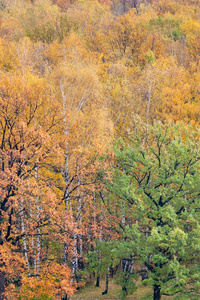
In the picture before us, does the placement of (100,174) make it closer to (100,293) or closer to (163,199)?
(163,199)

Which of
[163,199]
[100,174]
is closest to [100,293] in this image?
[100,174]

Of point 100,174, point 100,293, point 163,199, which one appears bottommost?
point 100,293

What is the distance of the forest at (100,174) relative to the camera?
14.1 meters

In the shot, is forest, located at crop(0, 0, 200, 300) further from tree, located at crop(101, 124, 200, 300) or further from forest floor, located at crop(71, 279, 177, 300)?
forest floor, located at crop(71, 279, 177, 300)

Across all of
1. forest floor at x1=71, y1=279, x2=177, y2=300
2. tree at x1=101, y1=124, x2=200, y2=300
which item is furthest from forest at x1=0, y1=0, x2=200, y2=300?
forest floor at x1=71, y1=279, x2=177, y2=300

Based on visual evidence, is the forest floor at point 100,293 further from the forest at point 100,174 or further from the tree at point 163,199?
the tree at point 163,199

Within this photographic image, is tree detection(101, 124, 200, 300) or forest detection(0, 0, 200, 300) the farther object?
tree detection(101, 124, 200, 300)

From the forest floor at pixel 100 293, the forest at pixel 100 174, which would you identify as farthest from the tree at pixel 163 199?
the forest floor at pixel 100 293

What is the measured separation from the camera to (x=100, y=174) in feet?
63.9

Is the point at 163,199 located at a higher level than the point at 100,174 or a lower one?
lower

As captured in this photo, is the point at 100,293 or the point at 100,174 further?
the point at 100,293

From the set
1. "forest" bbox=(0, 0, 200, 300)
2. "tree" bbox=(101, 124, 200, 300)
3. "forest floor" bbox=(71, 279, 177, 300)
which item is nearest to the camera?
"forest" bbox=(0, 0, 200, 300)

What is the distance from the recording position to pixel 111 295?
22.0 m

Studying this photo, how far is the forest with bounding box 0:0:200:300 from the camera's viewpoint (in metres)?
14.1
